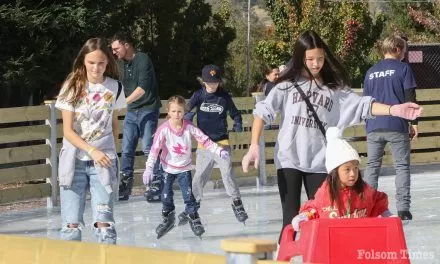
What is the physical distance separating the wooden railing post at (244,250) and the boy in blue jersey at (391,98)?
257 inches

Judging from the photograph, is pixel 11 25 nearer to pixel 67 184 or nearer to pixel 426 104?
pixel 426 104

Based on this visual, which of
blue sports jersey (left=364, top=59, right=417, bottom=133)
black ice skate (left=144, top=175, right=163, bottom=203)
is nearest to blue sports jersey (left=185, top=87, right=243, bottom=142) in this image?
blue sports jersey (left=364, top=59, right=417, bottom=133)

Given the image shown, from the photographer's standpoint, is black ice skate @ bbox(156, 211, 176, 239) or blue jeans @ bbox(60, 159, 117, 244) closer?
blue jeans @ bbox(60, 159, 117, 244)

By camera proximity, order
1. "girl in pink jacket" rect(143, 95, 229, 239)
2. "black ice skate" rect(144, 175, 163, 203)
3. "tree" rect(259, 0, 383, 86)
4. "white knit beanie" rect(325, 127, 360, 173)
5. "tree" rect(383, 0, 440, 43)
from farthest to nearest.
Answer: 1. "tree" rect(259, 0, 383, 86)
2. "tree" rect(383, 0, 440, 43)
3. "black ice skate" rect(144, 175, 163, 203)
4. "girl in pink jacket" rect(143, 95, 229, 239)
5. "white knit beanie" rect(325, 127, 360, 173)

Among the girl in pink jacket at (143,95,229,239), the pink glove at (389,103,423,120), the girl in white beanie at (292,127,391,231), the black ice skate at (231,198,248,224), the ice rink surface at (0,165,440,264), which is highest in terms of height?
the pink glove at (389,103,423,120)

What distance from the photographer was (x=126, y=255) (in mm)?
4629

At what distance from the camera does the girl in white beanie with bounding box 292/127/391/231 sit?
6.27 meters

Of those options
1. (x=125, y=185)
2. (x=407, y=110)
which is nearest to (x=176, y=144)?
(x=125, y=185)

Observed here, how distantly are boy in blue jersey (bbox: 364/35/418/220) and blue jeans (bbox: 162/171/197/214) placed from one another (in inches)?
62.0

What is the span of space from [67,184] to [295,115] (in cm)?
141

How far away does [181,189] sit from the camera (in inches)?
405

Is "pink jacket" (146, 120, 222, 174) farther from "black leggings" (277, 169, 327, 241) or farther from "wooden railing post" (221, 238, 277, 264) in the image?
"wooden railing post" (221, 238, 277, 264)

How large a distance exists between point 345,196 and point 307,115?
104cm

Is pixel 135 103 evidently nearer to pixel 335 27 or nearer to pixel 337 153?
pixel 337 153
